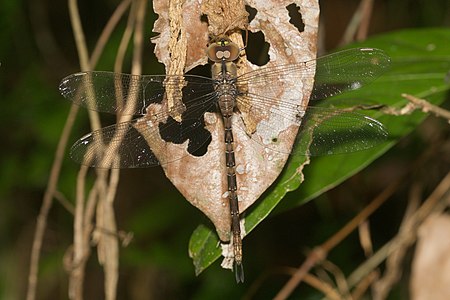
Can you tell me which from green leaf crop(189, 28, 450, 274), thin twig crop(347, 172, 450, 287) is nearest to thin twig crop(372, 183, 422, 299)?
thin twig crop(347, 172, 450, 287)

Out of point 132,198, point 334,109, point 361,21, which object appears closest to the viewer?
point 334,109

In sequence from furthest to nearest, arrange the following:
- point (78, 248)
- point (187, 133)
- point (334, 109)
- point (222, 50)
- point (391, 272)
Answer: point (391, 272) → point (78, 248) → point (334, 109) → point (187, 133) → point (222, 50)

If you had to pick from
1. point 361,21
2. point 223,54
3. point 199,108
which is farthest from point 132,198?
point 223,54

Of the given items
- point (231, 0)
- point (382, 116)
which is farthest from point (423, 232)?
point (231, 0)

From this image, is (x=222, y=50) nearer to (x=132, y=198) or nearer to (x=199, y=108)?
(x=199, y=108)

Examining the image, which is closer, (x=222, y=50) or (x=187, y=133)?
(x=222, y=50)

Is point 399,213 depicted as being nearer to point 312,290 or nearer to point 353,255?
point 353,255

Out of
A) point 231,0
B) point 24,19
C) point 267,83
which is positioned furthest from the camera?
point 24,19

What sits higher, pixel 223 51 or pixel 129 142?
pixel 223 51
